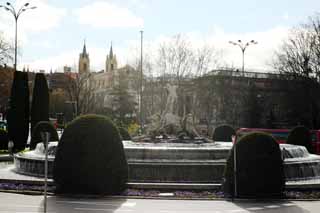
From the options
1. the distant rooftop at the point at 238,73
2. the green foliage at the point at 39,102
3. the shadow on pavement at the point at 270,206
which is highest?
the distant rooftop at the point at 238,73

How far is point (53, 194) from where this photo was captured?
17.2 m

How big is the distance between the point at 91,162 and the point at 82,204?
2429mm

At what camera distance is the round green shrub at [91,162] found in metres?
17.2

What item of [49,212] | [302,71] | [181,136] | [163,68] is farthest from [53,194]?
[302,71]

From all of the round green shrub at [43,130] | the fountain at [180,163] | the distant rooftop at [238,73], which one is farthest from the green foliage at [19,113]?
the distant rooftop at [238,73]

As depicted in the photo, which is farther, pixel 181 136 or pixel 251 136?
pixel 181 136

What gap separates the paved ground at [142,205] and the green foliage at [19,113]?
23602 mm

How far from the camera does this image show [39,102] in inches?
1677

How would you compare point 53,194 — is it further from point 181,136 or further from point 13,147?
point 13,147

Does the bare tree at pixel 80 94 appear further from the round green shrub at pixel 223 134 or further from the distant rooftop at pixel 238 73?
the round green shrub at pixel 223 134

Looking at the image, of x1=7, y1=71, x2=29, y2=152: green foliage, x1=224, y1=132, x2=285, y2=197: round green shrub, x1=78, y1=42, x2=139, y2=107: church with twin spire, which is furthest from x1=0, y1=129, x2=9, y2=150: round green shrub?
x1=224, y1=132, x2=285, y2=197: round green shrub

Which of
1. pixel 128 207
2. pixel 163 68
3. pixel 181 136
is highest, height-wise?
pixel 163 68

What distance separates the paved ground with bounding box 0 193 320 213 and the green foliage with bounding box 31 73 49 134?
2617cm

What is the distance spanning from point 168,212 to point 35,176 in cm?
1007
